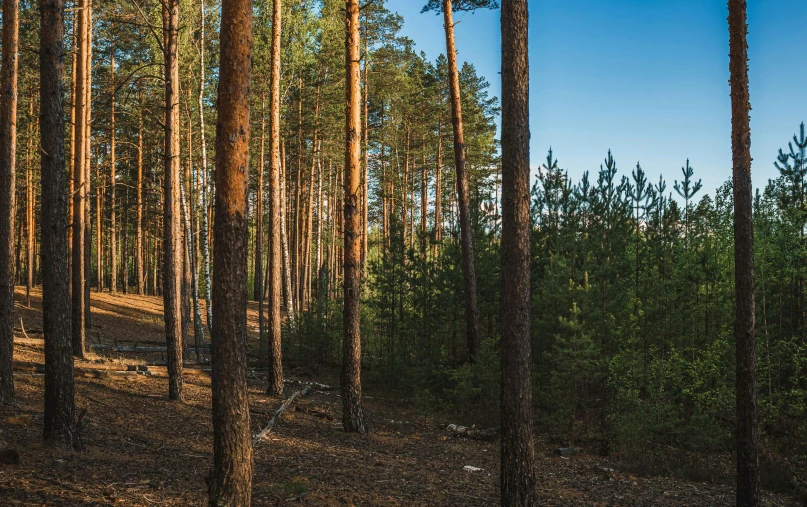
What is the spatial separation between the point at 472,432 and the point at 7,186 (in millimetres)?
10774

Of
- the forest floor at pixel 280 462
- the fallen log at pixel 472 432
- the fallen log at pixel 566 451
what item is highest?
the forest floor at pixel 280 462

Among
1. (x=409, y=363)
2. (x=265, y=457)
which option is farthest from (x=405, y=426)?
(x=265, y=457)

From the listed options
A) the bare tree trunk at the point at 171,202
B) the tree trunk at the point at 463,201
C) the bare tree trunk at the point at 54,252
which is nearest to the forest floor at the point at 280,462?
the bare tree trunk at the point at 54,252

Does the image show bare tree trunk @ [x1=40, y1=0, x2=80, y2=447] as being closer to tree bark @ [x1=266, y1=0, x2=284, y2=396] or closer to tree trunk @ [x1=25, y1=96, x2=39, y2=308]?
tree bark @ [x1=266, y1=0, x2=284, y2=396]

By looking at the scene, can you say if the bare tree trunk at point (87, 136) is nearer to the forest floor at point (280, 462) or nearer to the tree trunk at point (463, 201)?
the forest floor at point (280, 462)

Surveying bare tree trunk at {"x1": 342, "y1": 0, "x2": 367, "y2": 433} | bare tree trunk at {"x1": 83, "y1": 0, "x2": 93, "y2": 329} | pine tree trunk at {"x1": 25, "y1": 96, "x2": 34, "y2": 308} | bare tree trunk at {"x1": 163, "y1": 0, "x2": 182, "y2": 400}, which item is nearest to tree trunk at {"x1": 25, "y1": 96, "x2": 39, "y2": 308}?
pine tree trunk at {"x1": 25, "y1": 96, "x2": 34, "y2": 308}

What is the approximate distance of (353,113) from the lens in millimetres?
10953

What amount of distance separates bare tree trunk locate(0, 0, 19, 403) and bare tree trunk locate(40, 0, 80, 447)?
2751 mm

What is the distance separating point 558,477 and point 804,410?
307 inches

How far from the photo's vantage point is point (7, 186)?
9414mm

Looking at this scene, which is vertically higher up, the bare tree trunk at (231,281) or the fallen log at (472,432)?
the bare tree trunk at (231,281)

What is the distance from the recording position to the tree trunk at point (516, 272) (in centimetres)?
641

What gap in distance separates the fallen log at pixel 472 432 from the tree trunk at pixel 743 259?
5.14m

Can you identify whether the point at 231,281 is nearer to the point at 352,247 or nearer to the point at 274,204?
the point at 352,247
